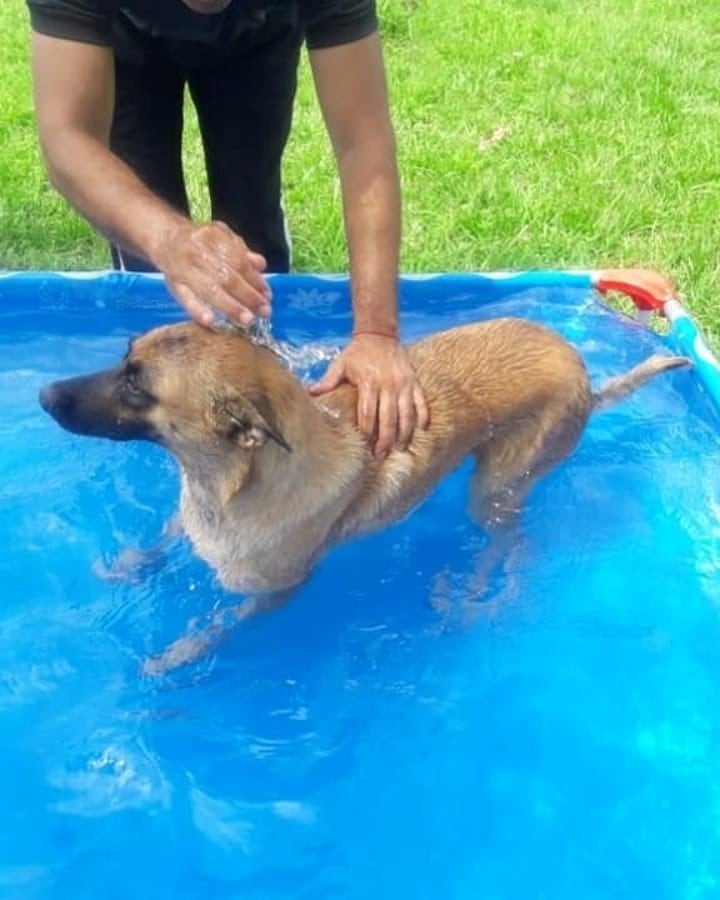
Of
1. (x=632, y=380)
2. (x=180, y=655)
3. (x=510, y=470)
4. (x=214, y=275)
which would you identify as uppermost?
(x=214, y=275)

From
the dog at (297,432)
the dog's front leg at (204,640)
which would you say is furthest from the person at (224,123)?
the dog's front leg at (204,640)

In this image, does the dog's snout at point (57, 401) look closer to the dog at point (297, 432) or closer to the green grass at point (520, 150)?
the dog at point (297, 432)

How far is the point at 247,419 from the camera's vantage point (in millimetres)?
2896

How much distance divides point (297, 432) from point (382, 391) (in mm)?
395

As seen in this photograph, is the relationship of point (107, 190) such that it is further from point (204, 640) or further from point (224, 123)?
point (204, 640)

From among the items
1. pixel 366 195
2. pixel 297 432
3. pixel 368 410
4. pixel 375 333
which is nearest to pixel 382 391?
pixel 368 410

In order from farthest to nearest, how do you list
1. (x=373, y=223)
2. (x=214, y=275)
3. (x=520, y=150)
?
1. (x=520, y=150)
2. (x=373, y=223)
3. (x=214, y=275)

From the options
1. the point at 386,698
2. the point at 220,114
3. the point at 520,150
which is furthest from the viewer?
the point at 520,150

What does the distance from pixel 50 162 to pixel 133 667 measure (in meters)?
1.54

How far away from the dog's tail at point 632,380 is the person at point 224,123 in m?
0.82

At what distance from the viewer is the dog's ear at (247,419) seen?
2.88 metres

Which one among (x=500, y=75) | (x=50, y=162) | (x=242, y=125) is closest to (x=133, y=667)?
(x=50, y=162)

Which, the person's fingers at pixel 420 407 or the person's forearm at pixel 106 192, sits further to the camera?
the person's fingers at pixel 420 407

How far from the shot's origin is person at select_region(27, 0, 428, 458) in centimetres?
305
